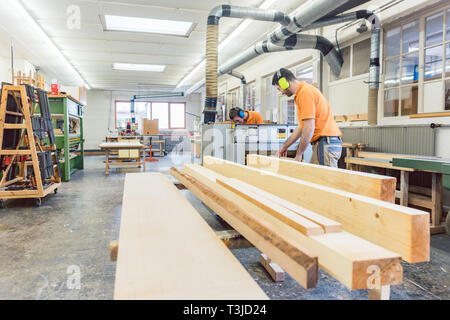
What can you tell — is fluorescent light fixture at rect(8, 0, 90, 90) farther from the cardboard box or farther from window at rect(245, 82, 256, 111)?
window at rect(245, 82, 256, 111)

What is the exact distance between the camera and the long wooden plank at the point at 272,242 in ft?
2.18

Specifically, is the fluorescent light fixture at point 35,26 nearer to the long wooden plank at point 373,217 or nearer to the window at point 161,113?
the window at point 161,113

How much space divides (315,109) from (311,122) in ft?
0.50

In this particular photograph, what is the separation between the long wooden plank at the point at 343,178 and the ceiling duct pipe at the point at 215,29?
3076 mm

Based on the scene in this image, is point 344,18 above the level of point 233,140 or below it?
above

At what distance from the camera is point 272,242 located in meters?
0.79

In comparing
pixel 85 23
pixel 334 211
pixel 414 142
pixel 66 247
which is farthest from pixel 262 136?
pixel 85 23

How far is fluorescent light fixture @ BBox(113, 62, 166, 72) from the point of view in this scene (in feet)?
31.3

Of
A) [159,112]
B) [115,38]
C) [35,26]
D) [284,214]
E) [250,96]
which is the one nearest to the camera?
[284,214]

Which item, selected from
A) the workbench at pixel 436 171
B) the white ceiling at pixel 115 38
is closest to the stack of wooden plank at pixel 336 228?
the workbench at pixel 436 171

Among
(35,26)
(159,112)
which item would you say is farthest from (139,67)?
(159,112)

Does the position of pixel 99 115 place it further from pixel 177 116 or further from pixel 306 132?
pixel 306 132

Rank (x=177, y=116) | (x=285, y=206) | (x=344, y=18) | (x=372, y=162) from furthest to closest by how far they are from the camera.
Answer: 1. (x=177, y=116)
2. (x=344, y=18)
3. (x=372, y=162)
4. (x=285, y=206)

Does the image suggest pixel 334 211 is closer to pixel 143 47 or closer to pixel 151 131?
pixel 143 47
